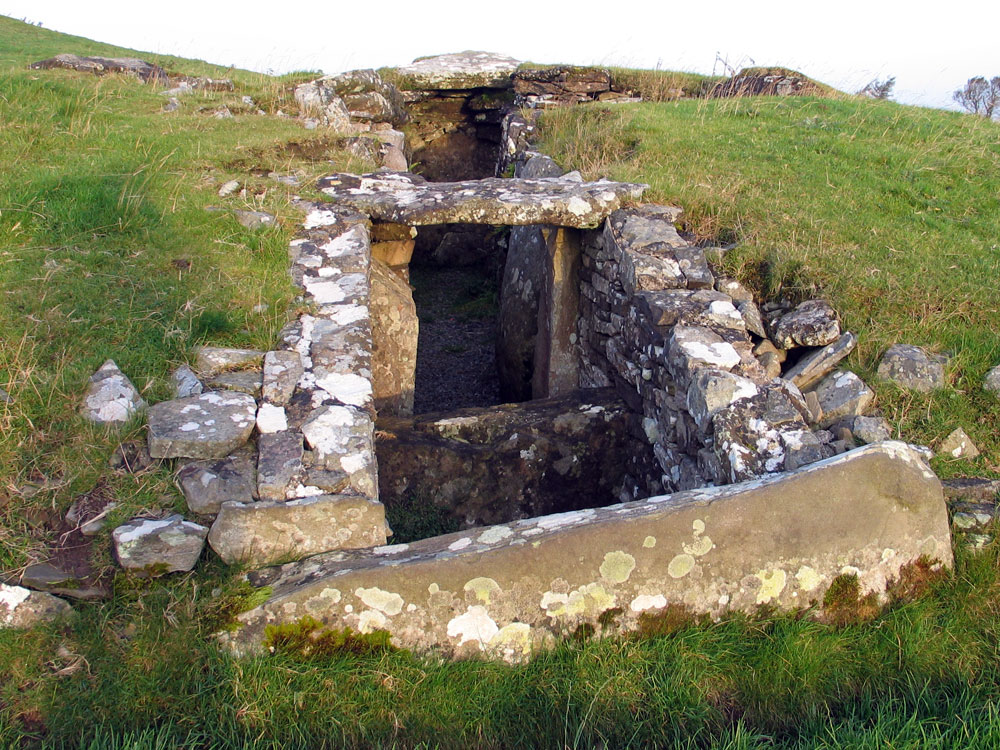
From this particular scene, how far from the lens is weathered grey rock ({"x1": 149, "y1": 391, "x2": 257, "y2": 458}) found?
289 cm

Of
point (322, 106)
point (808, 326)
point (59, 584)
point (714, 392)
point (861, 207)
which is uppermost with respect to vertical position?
point (322, 106)

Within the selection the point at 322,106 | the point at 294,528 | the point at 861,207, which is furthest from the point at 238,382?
the point at 322,106

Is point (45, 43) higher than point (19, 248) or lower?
higher

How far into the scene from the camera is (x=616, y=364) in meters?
4.98

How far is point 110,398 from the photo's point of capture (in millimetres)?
3100

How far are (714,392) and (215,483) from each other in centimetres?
236

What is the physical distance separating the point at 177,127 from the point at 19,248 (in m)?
2.82

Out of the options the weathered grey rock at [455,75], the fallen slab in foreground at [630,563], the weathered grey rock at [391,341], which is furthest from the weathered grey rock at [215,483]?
the weathered grey rock at [455,75]

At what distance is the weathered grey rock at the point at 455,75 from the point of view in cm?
1079

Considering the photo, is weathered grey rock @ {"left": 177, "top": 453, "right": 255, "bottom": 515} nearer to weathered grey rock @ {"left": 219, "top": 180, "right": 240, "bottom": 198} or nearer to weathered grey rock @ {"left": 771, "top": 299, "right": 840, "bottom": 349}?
weathered grey rock @ {"left": 219, "top": 180, "right": 240, "bottom": 198}

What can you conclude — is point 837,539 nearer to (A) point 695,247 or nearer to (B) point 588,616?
(B) point 588,616

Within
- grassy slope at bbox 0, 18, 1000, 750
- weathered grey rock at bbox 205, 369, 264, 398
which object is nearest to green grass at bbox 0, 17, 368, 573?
grassy slope at bbox 0, 18, 1000, 750

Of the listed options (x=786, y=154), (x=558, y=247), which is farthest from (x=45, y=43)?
(x=786, y=154)

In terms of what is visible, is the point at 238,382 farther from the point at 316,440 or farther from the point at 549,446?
the point at 549,446
